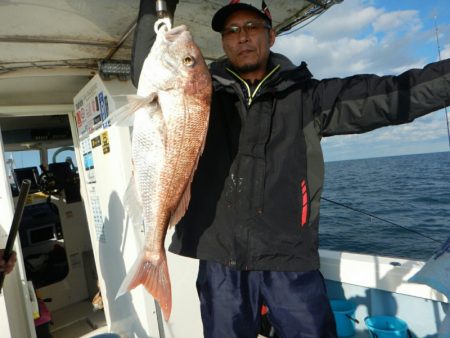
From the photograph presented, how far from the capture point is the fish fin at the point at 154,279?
1729 mm

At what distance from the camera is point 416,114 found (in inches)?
72.0

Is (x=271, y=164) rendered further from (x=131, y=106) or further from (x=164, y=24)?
(x=164, y=24)

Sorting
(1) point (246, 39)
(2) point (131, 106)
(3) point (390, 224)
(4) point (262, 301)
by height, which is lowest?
(3) point (390, 224)

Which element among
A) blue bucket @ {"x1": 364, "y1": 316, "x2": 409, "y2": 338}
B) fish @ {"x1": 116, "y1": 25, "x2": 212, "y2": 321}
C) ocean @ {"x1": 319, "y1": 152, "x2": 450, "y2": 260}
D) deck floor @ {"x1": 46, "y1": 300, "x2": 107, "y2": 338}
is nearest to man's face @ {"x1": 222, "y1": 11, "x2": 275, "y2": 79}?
fish @ {"x1": 116, "y1": 25, "x2": 212, "y2": 321}

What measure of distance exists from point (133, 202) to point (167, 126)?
1.53 ft

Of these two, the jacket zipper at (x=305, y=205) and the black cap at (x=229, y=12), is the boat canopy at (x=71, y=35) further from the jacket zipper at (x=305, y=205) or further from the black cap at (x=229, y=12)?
the jacket zipper at (x=305, y=205)

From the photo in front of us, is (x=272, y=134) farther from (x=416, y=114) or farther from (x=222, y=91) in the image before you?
(x=416, y=114)

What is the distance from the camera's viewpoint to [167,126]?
1733mm

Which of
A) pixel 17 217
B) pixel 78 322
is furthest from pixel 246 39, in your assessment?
pixel 78 322

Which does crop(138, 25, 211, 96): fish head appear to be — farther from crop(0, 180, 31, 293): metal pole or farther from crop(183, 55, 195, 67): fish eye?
crop(0, 180, 31, 293): metal pole

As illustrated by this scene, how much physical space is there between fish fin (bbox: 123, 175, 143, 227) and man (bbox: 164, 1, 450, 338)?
33 cm

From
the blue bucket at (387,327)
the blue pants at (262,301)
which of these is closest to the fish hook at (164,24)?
the blue pants at (262,301)

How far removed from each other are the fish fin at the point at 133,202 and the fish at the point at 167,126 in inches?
3.6

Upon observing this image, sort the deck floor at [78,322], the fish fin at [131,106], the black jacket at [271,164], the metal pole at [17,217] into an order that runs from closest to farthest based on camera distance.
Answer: the fish fin at [131,106] < the black jacket at [271,164] < the metal pole at [17,217] < the deck floor at [78,322]
